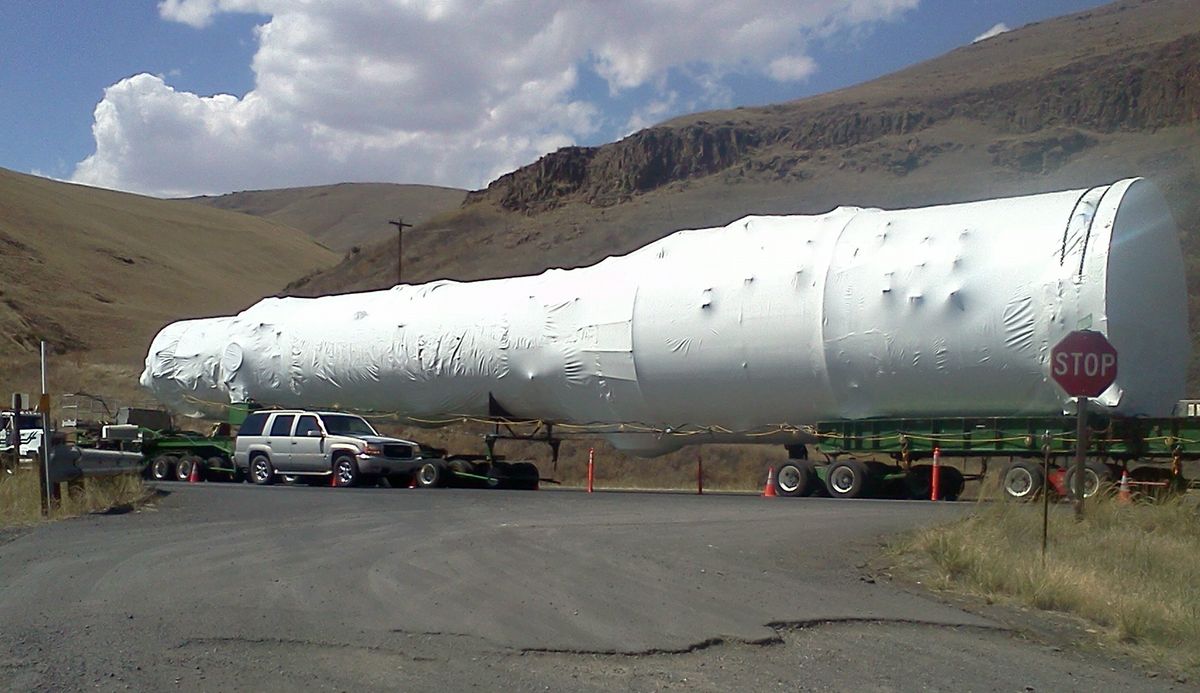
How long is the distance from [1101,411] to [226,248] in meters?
119

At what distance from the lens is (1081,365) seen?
11.9 m

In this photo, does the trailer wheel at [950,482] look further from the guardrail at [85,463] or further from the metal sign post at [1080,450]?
the guardrail at [85,463]

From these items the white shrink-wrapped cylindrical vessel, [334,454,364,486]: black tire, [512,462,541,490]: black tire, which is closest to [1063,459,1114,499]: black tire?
the white shrink-wrapped cylindrical vessel

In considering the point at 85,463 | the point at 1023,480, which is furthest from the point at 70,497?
the point at 1023,480

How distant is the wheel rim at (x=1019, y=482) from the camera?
1814 centimetres

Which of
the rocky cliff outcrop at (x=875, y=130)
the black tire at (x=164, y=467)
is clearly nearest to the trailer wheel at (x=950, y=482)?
the black tire at (x=164, y=467)

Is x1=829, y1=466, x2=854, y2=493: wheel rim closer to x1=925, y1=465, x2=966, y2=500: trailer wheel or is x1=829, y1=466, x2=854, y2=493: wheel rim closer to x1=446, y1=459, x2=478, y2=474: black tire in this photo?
x1=925, y1=465, x2=966, y2=500: trailer wheel

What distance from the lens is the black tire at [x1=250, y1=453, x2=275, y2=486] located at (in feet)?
82.7

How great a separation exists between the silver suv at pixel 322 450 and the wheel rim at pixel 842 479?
330 inches

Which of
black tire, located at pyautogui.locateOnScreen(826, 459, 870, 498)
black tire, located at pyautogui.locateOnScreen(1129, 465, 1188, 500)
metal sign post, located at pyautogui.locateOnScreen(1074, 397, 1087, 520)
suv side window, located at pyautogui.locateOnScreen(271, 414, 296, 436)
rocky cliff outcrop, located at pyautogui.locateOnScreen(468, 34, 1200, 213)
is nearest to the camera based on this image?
metal sign post, located at pyautogui.locateOnScreen(1074, 397, 1087, 520)

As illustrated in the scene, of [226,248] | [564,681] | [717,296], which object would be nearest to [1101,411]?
[717,296]

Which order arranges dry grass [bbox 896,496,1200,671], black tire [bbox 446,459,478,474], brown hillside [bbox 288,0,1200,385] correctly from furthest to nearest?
brown hillside [bbox 288,0,1200,385] → black tire [bbox 446,459,478,474] → dry grass [bbox 896,496,1200,671]

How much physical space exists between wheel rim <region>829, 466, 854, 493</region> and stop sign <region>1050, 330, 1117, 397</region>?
8084 millimetres

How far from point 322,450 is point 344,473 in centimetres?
71
